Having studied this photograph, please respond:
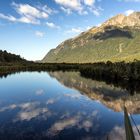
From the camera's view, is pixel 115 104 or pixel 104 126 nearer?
pixel 104 126

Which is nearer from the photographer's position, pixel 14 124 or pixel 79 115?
pixel 14 124

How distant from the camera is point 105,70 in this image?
100562mm

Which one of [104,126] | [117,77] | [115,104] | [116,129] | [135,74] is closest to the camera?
[116,129]

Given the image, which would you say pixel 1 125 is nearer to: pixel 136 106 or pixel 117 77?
pixel 136 106

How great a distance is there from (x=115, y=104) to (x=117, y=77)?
43.9 metres

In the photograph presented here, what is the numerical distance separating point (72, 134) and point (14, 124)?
7.59m

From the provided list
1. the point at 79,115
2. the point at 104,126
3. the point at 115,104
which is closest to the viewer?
the point at 104,126

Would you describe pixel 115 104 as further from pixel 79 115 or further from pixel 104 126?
pixel 104 126

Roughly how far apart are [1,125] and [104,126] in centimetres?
1088

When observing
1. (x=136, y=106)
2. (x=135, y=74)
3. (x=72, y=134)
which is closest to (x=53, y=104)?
(x=136, y=106)

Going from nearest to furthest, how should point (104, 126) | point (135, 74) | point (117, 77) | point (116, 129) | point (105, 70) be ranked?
point (116, 129), point (104, 126), point (135, 74), point (117, 77), point (105, 70)

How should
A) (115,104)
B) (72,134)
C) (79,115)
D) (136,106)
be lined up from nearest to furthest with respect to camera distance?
(72,134) → (79,115) → (136,106) → (115,104)

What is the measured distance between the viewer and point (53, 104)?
45031 millimetres

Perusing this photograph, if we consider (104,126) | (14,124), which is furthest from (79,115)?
(14,124)
